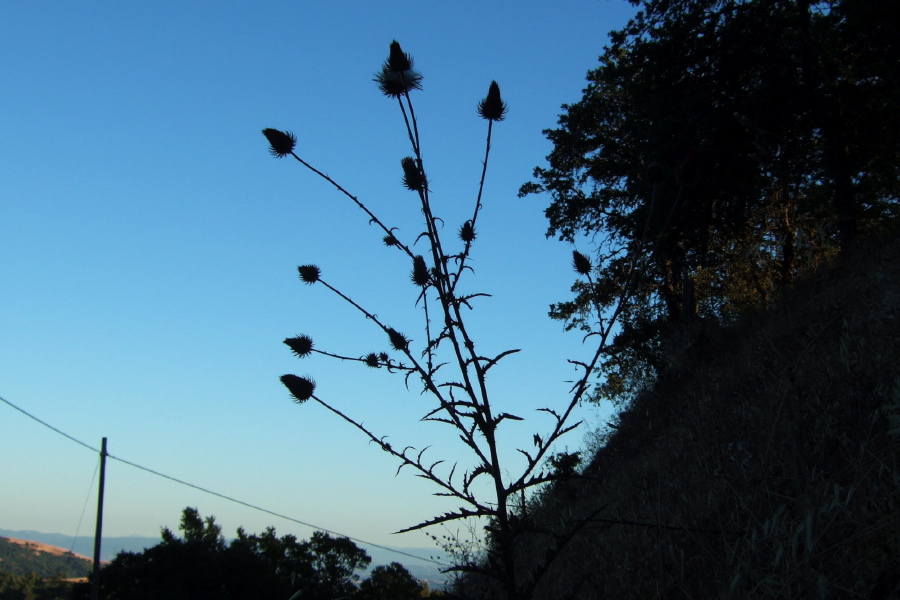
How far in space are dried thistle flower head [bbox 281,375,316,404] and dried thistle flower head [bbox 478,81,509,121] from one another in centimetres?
117

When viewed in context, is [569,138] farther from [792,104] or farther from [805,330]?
[805,330]

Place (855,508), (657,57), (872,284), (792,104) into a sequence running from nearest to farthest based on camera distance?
(855,508) < (872,284) < (792,104) < (657,57)

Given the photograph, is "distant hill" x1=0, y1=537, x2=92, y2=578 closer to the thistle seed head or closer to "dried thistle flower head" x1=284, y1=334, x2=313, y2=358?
"dried thistle flower head" x1=284, y1=334, x2=313, y2=358

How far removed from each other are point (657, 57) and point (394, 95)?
13776 millimetres

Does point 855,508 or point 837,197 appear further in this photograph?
point 837,197

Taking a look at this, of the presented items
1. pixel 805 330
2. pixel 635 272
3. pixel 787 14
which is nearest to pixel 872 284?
pixel 805 330

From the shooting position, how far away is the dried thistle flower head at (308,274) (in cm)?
278

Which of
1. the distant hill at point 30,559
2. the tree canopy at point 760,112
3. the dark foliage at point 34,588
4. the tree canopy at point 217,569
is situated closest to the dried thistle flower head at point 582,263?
the tree canopy at point 760,112

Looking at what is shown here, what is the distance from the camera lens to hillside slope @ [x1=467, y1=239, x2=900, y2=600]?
1875 millimetres

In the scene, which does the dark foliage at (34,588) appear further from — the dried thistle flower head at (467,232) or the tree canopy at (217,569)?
the dried thistle flower head at (467,232)

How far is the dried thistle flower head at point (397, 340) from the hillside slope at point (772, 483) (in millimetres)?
699

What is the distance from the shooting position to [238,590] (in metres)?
20.2

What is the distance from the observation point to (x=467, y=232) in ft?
8.09

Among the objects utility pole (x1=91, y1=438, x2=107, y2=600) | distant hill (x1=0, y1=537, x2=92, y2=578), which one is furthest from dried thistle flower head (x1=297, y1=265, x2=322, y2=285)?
distant hill (x1=0, y1=537, x2=92, y2=578)
